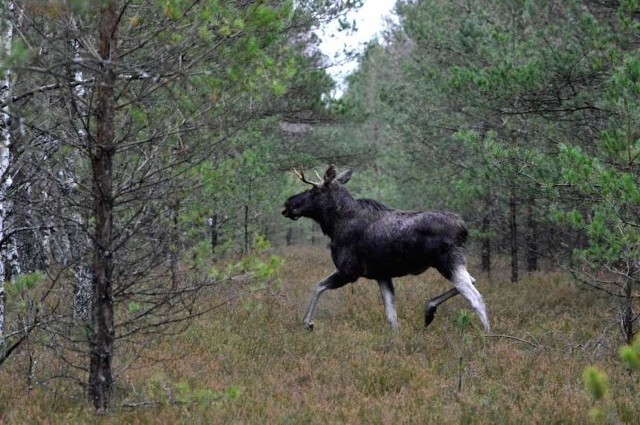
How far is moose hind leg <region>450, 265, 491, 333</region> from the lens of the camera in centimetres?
1021

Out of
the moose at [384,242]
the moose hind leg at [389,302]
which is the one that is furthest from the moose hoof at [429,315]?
the moose hind leg at [389,302]

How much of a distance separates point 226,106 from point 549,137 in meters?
7.78

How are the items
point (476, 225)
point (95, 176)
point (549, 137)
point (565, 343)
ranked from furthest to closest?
point (476, 225) < point (549, 137) < point (565, 343) < point (95, 176)

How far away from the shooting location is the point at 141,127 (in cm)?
606

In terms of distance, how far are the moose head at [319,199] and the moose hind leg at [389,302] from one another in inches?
60.3

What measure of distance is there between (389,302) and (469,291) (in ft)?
4.44

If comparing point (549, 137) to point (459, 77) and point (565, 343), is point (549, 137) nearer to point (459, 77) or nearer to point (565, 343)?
point (459, 77)

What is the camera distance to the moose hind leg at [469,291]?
1021 cm

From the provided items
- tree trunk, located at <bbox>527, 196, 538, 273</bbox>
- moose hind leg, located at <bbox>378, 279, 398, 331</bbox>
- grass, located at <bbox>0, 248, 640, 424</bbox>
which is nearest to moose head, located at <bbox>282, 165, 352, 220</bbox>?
moose hind leg, located at <bbox>378, 279, 398, 331</bbox>

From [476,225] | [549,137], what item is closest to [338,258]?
[549,137]

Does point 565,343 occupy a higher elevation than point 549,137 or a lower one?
lower

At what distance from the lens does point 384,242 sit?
10.9 metres

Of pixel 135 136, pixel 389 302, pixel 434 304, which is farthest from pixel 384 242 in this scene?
pixel 135 136

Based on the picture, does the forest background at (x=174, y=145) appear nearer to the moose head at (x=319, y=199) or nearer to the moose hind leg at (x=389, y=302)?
the moose head at (x=319, y=199)
